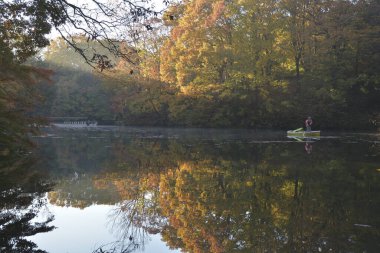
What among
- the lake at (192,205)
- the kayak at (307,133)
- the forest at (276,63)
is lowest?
the lake at (192,205)

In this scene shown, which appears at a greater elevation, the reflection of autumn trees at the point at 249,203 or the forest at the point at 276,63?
the forest at the point at 276,63

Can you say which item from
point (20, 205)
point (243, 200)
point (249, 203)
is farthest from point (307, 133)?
point (20, 205)

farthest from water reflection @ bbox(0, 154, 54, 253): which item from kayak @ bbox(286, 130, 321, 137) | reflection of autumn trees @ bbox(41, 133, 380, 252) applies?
kayak @ bbox(286, 130, 321, 137)

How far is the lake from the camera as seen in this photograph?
22.5 feet

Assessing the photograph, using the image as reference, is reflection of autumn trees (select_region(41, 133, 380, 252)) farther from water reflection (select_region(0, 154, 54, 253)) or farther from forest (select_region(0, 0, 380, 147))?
forest (select_region(0, 0, 380, 147))

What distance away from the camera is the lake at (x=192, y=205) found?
6.87 meters

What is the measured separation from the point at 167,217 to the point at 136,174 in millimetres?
5344

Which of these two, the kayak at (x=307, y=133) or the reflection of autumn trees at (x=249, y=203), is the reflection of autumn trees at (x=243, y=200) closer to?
the reflection of autumn trees at (x=249, y=203)

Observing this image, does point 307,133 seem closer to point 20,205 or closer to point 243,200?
point 243,200

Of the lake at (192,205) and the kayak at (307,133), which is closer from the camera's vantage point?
the lake at (192,205)

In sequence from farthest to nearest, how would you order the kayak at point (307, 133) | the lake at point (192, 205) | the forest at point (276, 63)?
the forest at point (276, 63)
the kayak at point (307, 133)
the lake at point (192, 205)

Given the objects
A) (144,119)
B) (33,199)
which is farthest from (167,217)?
(144,119)

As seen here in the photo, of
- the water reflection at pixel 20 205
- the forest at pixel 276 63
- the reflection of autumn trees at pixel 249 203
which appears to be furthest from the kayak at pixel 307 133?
the water reflection at pixel 20 205

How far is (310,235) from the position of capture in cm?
707
